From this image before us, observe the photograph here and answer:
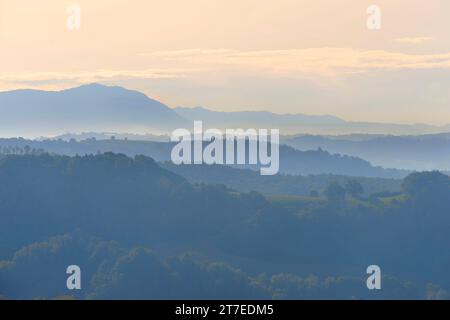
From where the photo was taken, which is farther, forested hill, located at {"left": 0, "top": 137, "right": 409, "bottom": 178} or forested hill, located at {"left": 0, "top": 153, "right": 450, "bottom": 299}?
forested hill, located at {"left": 0, "top": 137, "right": 409, "bottom": 178}

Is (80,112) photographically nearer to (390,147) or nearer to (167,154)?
(167,154)

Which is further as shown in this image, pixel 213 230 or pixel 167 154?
pixel 213 230

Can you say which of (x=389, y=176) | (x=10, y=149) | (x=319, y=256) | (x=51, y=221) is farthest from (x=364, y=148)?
(x=10, y=149)

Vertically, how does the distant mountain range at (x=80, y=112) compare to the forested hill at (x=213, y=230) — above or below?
above

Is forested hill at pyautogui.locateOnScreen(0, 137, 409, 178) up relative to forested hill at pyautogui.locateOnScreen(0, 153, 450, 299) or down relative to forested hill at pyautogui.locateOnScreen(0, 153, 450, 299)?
up

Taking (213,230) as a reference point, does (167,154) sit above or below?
above

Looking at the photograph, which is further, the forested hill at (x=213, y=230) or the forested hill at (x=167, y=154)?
the forested hill at (x=167, y=154)

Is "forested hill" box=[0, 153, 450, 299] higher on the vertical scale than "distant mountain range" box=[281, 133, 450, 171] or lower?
lower

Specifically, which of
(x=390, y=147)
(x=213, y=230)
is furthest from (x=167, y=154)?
(x=390, y=147)

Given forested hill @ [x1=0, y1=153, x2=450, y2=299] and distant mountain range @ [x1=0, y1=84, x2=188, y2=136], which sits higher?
distant mountain range @ [x1=0, y1=84, x2=188, y2=136]

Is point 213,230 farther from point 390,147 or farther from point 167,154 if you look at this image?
point 390,147
